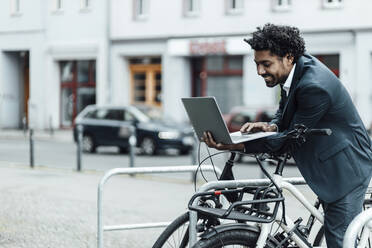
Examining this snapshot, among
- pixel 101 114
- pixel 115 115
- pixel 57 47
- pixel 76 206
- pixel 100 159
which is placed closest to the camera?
pixel 76 206

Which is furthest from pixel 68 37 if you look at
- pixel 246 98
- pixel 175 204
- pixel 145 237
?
pixel 145 237

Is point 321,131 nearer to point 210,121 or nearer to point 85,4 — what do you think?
point 210,121

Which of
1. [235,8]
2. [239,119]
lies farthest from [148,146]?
[235,8]

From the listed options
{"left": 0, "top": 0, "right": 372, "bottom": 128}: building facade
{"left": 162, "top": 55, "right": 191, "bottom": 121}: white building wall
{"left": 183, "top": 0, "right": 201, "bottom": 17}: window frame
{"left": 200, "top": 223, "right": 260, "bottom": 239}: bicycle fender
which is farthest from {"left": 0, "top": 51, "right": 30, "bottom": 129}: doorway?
{"left": 200, "top": 223, "right": 260, "bottom": 239}: bicycle fender

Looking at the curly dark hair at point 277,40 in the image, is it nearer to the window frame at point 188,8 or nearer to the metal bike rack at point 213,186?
the metal bike rack at point 213,186

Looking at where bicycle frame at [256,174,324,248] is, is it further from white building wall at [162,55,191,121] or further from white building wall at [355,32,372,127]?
white building wall at [162,55,191,121]

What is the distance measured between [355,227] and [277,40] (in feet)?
3.66

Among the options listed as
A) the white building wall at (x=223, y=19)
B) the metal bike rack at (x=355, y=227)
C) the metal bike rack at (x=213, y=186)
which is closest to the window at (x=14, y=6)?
the white building wall at (x=223, y=19)

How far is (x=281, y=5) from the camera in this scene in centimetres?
2986

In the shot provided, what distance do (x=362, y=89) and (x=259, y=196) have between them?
2391 centimetres

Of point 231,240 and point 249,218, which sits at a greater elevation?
point 249,218

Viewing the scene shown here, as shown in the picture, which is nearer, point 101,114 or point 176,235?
point 176,235

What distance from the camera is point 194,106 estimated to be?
4535mm

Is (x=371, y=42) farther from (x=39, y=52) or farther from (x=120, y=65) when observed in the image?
(x=39, y=52)
